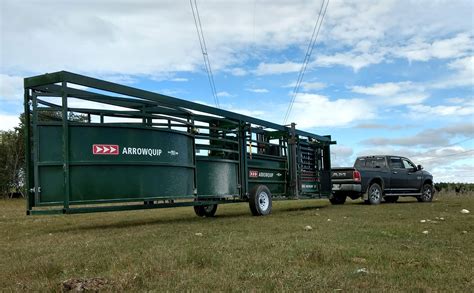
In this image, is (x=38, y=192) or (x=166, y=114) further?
(x=166, y=114)

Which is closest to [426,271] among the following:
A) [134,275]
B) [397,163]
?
[134,275]

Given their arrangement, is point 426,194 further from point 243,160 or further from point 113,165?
point 113,165

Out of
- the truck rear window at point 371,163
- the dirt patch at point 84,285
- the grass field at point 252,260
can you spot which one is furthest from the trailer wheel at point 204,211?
the dirt patch at point 84,285

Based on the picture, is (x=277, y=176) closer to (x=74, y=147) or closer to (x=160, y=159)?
(x=160, y=159)

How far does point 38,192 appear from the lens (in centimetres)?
A: 938

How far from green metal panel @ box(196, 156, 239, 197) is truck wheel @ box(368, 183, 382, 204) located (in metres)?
7.70

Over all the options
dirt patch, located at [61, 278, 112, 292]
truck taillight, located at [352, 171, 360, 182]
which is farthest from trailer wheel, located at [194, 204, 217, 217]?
dirt patch, located at [61, 278, 112, 292]

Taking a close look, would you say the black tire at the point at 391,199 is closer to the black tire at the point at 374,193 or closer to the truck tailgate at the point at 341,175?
the black tire at the point at 374,193

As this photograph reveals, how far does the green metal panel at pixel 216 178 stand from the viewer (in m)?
12.2

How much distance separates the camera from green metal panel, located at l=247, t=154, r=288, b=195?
45.8 ft

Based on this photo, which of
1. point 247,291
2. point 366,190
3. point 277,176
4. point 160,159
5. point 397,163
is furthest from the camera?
point 397,163

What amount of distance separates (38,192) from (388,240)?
6.55 m

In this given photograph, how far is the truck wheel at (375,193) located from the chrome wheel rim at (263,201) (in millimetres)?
6577

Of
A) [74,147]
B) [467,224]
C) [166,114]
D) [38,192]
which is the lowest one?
[467,224]
